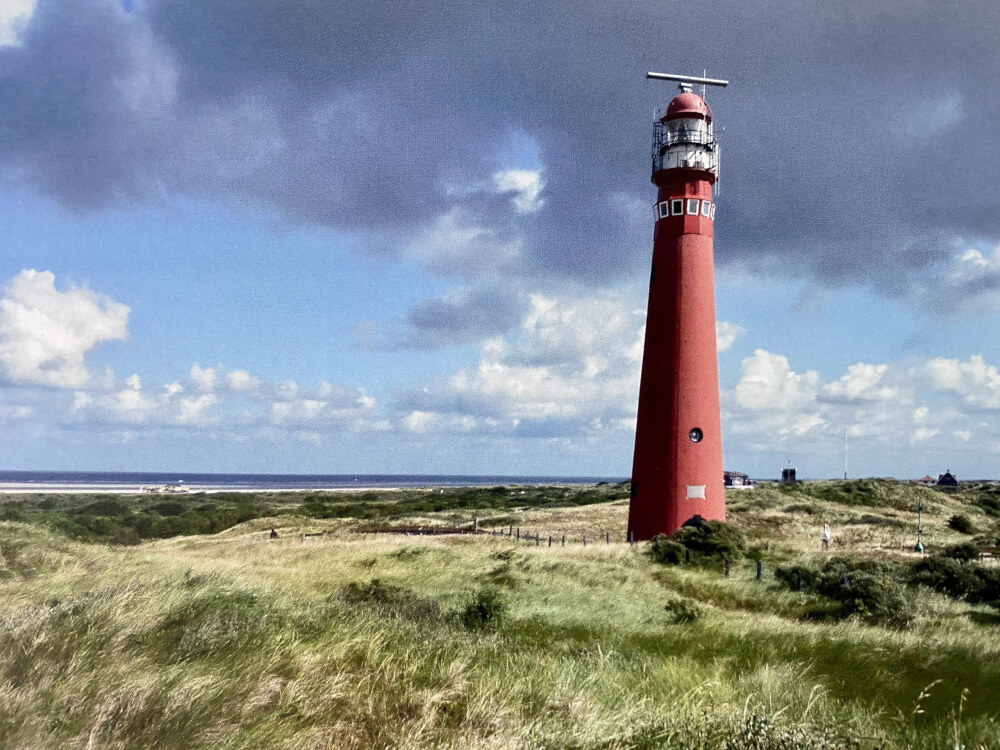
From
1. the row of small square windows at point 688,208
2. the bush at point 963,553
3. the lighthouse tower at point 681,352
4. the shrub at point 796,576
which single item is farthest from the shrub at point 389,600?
the bush at point 963,553

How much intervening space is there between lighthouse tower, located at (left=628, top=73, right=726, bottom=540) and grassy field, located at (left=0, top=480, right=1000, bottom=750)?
5.83 m

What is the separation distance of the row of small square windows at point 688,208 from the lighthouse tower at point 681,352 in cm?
3

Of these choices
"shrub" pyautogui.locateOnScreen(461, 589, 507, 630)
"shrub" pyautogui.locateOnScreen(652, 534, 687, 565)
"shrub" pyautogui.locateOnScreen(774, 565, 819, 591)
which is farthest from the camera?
"shrub" pyautogui.locateOnScreen(652, 534, 687, 565)

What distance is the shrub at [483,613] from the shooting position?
560 inches

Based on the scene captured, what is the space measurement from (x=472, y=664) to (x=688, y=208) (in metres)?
21.8

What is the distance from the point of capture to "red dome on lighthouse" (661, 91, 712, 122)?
89.9 ft

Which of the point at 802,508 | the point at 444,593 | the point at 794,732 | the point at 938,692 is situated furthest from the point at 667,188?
the point at 802,508

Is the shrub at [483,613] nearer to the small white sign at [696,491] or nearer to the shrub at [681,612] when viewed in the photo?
the shrub at [681,612]

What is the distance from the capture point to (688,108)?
2745cm

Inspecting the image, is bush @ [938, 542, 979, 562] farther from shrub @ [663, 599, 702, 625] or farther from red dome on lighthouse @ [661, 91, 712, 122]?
red dome on lighthouse @ [661, 91, 712, 122]

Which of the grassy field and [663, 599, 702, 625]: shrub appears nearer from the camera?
the grassy field

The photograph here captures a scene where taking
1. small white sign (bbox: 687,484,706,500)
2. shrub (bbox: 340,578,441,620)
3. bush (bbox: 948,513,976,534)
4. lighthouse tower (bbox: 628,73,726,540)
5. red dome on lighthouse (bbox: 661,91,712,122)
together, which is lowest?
bush (bbox: 948,513,976,534)

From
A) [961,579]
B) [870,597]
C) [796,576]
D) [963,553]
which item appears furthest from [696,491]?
[870,597]

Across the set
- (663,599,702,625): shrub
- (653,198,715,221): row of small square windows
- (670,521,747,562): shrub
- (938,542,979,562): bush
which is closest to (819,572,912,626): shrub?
(663,599,702,625): shrub
